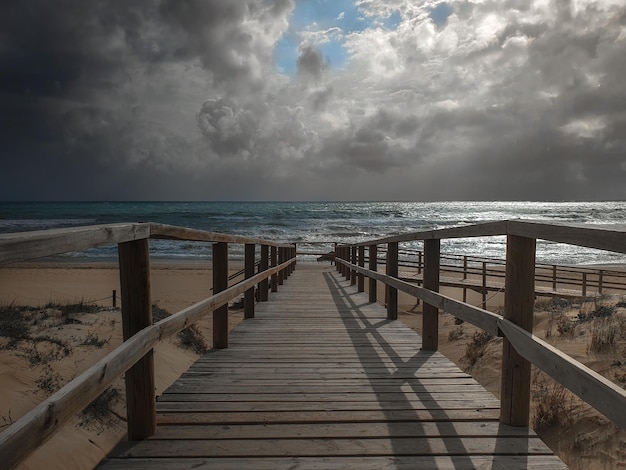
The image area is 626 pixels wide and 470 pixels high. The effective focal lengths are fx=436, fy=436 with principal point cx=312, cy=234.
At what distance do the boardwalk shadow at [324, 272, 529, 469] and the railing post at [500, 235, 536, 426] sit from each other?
4.2 inches

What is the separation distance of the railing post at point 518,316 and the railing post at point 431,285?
4.70ft

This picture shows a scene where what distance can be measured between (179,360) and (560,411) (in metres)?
4.74

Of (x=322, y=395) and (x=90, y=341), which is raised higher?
(x=322, y=395)

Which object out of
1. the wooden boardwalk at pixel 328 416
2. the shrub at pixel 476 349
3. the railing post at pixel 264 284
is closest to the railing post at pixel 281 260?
the railing post at pixel 264 284

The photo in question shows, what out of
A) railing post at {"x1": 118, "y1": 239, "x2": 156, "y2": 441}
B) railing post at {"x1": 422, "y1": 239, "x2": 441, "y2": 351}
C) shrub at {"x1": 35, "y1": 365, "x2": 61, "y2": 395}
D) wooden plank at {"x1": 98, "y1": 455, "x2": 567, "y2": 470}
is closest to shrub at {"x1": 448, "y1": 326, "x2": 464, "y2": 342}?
railing post at {"x1": 422, "y1": 239, "x2": 441, "y2": 351}

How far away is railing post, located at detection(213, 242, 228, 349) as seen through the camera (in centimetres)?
393

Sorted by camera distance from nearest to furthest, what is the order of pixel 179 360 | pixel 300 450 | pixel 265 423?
pixel 300 450 < pixel 265 423 < pixel 179 360

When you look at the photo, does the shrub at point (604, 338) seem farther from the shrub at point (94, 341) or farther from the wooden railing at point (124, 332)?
the shrub at point (94, 341)

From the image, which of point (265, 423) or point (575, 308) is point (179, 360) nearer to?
point (265, 423)

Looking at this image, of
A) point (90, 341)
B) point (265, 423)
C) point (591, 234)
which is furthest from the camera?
point (90, 341)

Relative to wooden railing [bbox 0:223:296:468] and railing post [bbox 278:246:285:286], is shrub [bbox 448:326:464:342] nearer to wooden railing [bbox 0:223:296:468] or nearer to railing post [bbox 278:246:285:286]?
railing post [bbox 278:246:285:286]

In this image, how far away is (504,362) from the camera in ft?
8.20

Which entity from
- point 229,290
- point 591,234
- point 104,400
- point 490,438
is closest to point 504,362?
point 490,438

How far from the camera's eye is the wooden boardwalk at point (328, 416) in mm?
→ 2094
